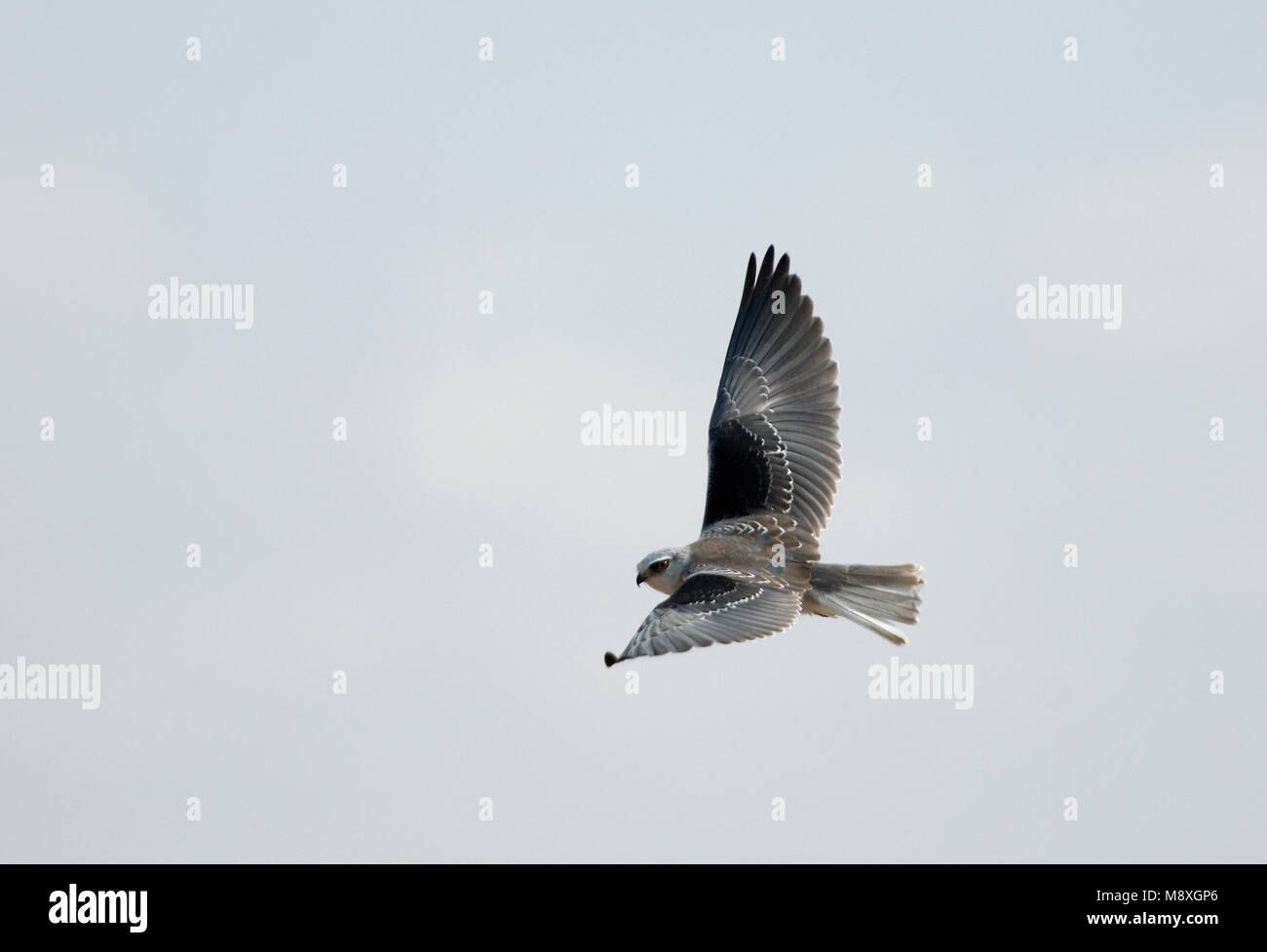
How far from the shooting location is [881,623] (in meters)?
16.1

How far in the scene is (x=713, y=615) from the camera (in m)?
14.6

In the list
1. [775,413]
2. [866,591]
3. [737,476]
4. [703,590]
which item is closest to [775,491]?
[737,476]

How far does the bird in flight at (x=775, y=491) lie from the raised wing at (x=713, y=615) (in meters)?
0.02

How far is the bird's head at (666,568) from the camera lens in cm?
1630

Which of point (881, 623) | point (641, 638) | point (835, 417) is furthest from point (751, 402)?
point (641, 638)

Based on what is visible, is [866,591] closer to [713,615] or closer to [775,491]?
[775,491]

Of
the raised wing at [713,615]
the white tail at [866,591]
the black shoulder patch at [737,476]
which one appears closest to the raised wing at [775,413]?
the black shoulder patch at [737,476]

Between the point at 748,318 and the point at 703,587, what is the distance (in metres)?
4.04

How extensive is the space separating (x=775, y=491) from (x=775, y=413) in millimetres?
895

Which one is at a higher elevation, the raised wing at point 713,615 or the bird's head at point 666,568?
the bird's head at point 666,568

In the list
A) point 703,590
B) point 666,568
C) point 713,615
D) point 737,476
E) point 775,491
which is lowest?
point 713,615

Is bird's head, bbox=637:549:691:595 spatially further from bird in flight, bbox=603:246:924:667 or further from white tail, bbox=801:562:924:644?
white tail, bbox=801:562:924:644

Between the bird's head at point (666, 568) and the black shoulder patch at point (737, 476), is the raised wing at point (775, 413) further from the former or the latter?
the bird's head at point (666, 568)

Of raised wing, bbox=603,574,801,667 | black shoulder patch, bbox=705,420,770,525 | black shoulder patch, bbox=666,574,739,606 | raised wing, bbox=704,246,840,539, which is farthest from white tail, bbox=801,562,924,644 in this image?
black shoulder patch, bbox=666,574,739,606
